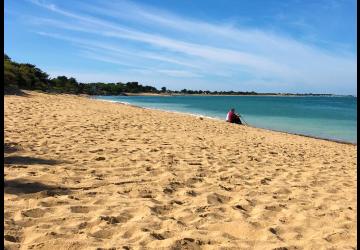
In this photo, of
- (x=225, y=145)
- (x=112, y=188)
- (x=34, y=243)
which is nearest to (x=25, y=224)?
(x=34, y=243)

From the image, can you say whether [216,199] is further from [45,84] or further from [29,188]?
[45,84]

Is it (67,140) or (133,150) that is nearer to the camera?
(133,150)

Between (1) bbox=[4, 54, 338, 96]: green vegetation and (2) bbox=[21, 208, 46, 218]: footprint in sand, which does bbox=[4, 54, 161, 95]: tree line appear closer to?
(1) bbox=[4, 54, 338, 96]: green vegetation

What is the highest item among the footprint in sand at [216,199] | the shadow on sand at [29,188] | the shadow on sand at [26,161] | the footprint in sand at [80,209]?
the shadow on sand at [26,161]

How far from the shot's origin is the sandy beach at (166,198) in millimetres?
3936

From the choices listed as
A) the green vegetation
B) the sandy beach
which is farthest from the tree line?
the sandy beach

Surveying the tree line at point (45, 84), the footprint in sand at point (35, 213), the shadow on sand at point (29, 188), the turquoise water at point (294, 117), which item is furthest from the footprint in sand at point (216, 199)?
the tree line at point (45, 84)

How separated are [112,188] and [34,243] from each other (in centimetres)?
201

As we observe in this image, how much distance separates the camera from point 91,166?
6750 millimetres

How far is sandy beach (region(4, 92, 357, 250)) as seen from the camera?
3936 mm

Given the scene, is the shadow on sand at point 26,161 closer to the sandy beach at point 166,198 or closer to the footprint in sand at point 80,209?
the sandy beach at point 166,198

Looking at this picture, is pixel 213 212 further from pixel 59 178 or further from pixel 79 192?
pixel 59 178

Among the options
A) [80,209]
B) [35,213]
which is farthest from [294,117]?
[35,213]

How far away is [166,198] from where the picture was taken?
5270mm
